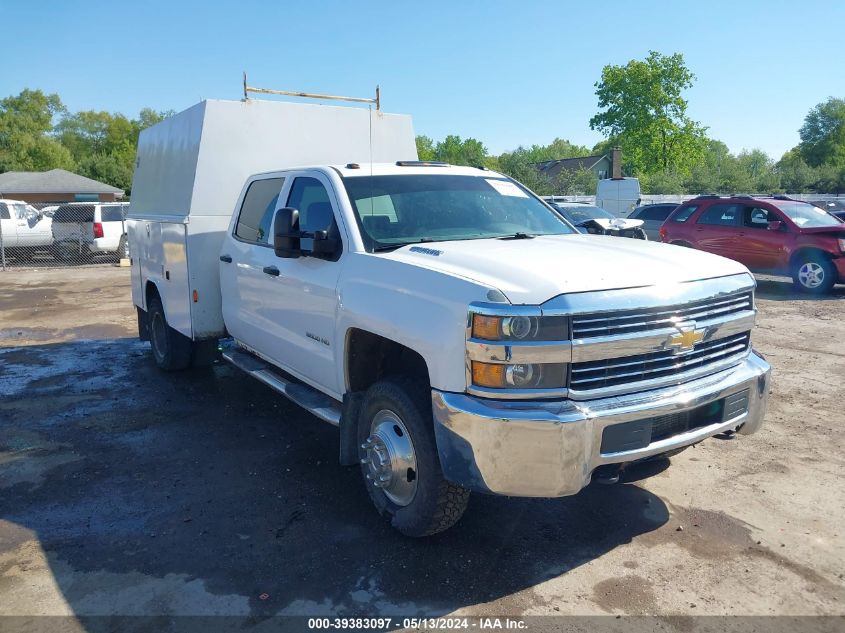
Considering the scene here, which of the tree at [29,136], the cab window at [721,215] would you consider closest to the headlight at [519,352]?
the cab window at [721,215]

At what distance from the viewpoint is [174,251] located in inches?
260

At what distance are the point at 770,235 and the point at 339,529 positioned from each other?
12055mm

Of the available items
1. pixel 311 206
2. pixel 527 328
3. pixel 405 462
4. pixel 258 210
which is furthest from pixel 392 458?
pixel 258 210

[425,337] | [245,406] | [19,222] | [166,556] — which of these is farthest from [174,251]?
[19,222]

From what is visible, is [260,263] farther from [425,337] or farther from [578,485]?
[578,485]

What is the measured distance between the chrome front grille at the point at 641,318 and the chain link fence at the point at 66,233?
20.5m

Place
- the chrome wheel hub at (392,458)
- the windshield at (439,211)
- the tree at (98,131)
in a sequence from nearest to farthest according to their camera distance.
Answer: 1. the chrome wheel hub at (392,458)
2. the windshield at (439,211)
3. the tree at (98,131)

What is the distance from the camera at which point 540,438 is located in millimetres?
3125

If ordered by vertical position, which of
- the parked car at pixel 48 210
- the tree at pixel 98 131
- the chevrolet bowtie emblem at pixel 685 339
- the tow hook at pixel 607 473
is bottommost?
the tow hook at pixel 607 473

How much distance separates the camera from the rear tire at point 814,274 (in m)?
12.7

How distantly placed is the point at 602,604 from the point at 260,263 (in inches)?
132

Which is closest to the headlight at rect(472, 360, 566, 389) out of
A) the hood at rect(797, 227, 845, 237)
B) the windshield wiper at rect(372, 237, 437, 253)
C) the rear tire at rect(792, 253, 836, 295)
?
the windshield wiper at rect(372, 237, 437, 253)

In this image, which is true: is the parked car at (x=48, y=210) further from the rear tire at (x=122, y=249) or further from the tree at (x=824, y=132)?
the tree at (x=824, y=132)

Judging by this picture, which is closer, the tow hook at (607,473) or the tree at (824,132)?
the tow hook at (607,473)
